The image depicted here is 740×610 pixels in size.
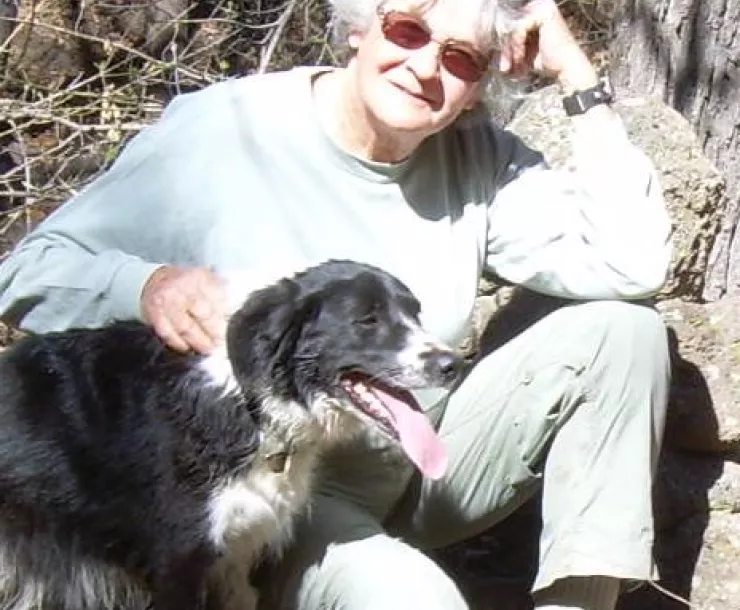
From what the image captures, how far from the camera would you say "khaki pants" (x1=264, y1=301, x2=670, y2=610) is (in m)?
3.37

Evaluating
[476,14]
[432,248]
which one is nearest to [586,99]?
[476,14]

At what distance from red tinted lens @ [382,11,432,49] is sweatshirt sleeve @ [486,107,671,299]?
0.43 meters

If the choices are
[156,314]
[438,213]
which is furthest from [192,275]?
[438,213]

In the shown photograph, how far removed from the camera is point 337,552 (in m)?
3.37

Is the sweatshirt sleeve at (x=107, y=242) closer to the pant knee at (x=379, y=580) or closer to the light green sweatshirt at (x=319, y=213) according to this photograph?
the light green sweatshirt at (x=319, y=213)

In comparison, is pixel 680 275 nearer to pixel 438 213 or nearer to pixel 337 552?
pixel 438 213

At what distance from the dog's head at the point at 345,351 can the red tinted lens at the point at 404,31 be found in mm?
516

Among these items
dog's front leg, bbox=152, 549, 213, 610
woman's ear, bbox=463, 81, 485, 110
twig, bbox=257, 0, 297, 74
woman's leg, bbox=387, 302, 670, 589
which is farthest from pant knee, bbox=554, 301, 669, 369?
twig, bbox=257, 0, 297, 74

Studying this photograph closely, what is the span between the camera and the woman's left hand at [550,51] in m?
3.54

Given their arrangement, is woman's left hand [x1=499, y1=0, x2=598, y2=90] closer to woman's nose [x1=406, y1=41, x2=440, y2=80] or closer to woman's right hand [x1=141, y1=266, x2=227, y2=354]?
woman's nose [x1=406, y1=41, x2=440, y2=80]

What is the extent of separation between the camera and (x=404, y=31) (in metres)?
3.38

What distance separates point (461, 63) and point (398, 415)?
2.54 ft

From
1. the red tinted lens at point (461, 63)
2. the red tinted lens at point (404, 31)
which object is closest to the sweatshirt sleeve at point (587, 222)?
the red tinted lens at point (461, 63)

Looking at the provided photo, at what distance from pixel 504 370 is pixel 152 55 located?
3.16 m
